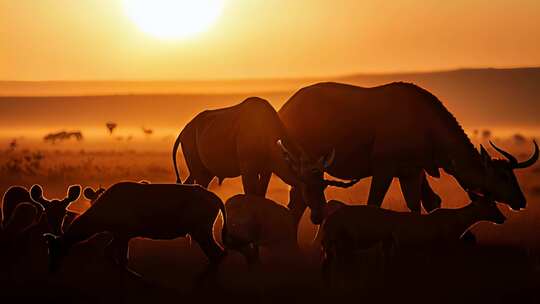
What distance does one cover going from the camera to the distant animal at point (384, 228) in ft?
41.2

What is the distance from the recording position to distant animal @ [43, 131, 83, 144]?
68000 millimetres

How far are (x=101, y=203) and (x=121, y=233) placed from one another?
0.41 m

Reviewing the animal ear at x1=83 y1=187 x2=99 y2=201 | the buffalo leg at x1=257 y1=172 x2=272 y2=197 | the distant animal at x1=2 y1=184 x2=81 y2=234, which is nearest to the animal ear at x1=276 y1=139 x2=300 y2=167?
the buffalo leg at x1=257 y1=172 x2=272 y2=197

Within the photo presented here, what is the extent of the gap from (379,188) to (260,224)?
2.77 metres

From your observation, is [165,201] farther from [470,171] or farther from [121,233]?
[470,171]

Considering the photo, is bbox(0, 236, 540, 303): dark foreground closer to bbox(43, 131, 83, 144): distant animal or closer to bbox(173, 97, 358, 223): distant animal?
bbox(173, 97, 358, 223): distant animal

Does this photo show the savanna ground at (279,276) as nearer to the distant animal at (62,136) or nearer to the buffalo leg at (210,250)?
the buffalo leg at (210,250)

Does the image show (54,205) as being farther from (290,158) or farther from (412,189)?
(412,189)

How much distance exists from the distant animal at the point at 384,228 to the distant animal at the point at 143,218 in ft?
4.50

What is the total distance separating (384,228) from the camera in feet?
41.9

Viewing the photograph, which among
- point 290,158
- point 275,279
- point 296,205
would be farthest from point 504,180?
point 275,279

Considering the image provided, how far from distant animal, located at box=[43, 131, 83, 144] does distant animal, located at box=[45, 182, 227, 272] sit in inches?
2212

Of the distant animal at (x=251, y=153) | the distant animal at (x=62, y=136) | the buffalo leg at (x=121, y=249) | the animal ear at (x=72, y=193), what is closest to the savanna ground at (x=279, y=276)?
the buffalo leg at (x=121, y=249)

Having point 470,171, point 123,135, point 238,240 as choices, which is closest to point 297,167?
point 238,240
